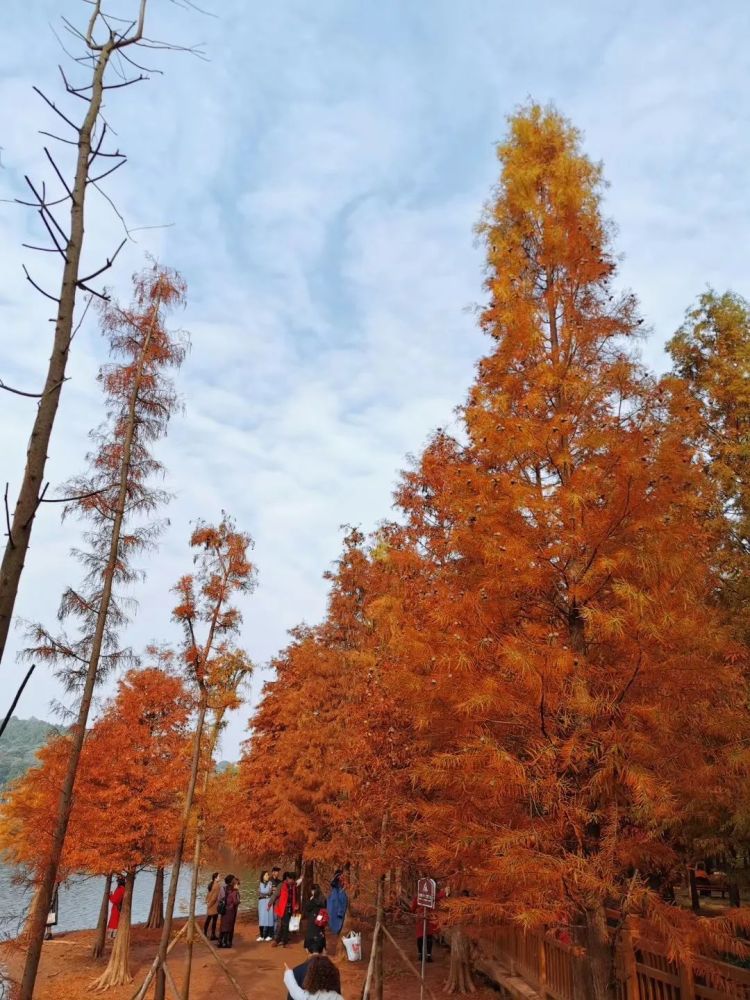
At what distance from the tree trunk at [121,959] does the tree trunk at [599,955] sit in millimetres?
11956

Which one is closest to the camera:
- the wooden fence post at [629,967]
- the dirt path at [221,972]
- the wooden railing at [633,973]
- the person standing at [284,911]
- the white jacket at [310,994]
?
the white jacket at [310,994]

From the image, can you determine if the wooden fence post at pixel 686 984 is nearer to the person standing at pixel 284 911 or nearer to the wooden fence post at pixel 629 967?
the wooden fence post at pixel 629 967

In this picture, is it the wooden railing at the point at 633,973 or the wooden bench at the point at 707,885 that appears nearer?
the wooden railing at the point at 633,973

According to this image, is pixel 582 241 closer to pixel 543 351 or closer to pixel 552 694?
pixel 543 351

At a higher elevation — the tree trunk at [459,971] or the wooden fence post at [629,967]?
the wooden fence post at [629,967]

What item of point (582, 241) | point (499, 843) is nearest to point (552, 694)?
point (499, 843)

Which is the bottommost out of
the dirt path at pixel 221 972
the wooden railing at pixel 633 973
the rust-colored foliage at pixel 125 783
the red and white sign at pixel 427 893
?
the dirt path at pixel 221 972

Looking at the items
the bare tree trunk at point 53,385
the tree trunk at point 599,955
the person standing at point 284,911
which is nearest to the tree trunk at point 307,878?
the person standing at point 284,911

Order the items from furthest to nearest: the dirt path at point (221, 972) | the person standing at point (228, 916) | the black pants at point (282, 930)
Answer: the black pants at point (282, 930)
the person standing at point (228, 916)
the dirt path at point (221, 972)

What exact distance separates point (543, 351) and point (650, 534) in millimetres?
3100

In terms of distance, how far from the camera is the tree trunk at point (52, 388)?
7.99 feet

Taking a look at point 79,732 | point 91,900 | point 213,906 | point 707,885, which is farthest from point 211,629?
point 91,900

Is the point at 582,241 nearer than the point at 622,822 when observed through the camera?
No

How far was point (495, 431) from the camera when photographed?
308 inches
